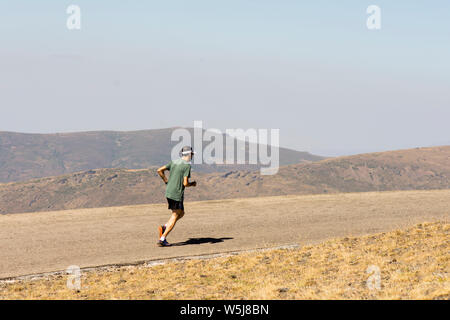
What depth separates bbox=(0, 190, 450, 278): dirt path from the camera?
38.2 ft

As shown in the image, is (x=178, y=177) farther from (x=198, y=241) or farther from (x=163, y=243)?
(x=198, y=241)

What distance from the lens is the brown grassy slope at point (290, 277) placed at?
7.54m

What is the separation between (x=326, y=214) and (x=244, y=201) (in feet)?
13.8

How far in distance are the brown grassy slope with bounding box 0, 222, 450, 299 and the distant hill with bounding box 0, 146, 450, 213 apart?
85956 mm

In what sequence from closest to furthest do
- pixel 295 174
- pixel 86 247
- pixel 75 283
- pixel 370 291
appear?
pixel 370 291, pixel 75 283, pixel 86 247, pixel 295 174

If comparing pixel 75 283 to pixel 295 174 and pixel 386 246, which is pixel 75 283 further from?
pixel 295 174

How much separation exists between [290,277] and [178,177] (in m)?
3.77

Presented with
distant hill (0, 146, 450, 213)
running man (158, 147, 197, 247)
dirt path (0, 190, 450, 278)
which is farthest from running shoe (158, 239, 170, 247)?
distant hill (0, 146, 450, 213)

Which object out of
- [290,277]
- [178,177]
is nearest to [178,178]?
[178,177]

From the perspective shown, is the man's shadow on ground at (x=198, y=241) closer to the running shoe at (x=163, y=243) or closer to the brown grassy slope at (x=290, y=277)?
the running shoe at (x=163, y=243)

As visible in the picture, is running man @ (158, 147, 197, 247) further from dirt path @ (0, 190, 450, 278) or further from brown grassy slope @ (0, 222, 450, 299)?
brown grassy slope @ (0, 222, 450, 299)

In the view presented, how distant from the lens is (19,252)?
12.0 meters

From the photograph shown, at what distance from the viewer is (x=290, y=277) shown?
876 cm

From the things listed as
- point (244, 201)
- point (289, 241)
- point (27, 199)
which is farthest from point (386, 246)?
point (27, 199)
